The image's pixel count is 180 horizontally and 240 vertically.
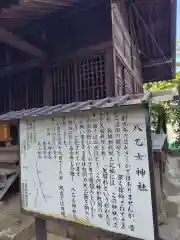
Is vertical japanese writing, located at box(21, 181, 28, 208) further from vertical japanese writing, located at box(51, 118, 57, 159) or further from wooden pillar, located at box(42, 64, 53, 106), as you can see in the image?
wooden pillar, located at box(42, 64, 53, 106)

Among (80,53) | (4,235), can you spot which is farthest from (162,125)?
(4,235)

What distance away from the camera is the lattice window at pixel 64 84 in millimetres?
5637

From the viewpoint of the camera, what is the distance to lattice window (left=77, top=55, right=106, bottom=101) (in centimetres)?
532

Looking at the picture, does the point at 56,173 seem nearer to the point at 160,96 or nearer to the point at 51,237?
the point at 51,237

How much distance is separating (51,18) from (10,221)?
14.9ft

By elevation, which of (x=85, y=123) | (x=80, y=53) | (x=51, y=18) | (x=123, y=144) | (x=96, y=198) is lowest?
(x=96, y=198)

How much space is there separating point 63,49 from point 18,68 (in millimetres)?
1478

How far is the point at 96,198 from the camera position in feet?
7.95

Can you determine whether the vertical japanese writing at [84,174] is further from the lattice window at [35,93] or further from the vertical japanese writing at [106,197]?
the lattice window at [35,93]

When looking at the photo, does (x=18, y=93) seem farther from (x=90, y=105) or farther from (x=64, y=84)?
(x=90, y=105)

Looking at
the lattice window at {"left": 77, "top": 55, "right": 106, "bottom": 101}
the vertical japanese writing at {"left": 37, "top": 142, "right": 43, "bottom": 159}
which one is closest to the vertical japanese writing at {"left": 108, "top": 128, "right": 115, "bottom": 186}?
the vertical japanese writing at {"left": 37, "top": 142, "right": 43, "bottom": 159}

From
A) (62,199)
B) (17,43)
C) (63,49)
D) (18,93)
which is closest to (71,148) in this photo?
(62,199)

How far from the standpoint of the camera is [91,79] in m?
5.43

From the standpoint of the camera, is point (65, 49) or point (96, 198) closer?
point (96, 198)
